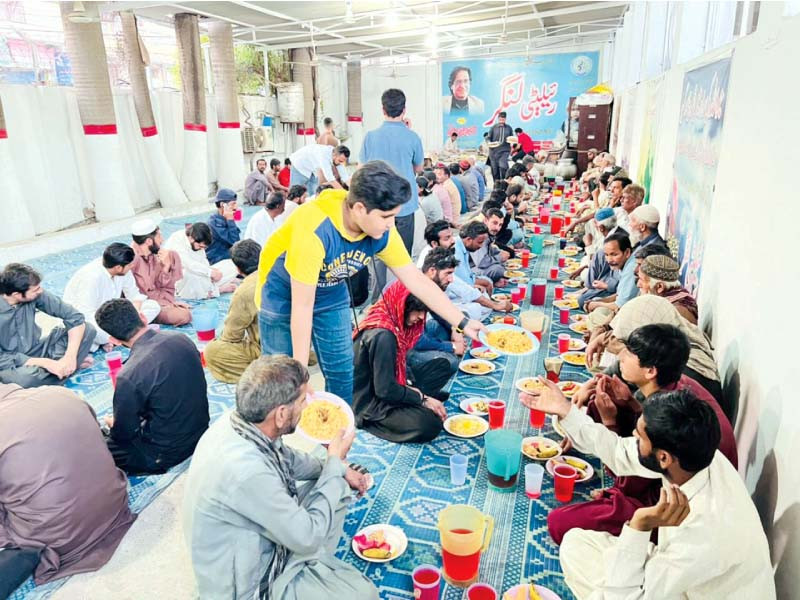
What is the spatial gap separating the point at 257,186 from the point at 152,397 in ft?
29.9

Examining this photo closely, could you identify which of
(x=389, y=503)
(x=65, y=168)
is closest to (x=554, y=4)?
(x=65, y=168)

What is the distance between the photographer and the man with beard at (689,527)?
5.16 feet

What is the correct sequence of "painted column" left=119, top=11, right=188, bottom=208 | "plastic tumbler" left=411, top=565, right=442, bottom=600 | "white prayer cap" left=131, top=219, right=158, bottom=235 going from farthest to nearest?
"painted column" left=119, top=11, right=188, bottom=208 → "white prayer cap" left=131, top=219, right=158, bottom=235 → "plastic tumbler" left=411, top=565, right=442, bottom=600

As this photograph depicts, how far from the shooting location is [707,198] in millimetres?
3729

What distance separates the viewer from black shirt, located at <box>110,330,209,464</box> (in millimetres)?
2744

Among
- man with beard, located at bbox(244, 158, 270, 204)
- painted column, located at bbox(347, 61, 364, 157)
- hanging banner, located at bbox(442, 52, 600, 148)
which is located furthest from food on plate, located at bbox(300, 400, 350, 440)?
painted column, located at bbox(347, 61, 364, 157)

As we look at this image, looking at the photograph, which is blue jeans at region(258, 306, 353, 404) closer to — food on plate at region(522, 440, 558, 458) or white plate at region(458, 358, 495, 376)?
food on plate at region(522, 440, 558, 458)

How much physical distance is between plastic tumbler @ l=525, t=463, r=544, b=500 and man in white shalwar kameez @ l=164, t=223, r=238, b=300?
13.3 feet

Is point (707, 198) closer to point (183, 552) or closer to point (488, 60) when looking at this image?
point (183, 552)

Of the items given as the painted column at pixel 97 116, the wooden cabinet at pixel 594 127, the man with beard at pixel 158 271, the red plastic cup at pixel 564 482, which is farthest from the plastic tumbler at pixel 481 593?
the wooden cabinet at pixel 594 127

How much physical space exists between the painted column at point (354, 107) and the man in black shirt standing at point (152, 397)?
17084 millimetres

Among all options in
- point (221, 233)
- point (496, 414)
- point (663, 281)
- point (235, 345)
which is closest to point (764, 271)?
point (663, 281)

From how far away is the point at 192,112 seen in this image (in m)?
10.8

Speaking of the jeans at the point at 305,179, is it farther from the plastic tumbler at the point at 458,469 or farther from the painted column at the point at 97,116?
the plastic tumbler at the point at 458,469
